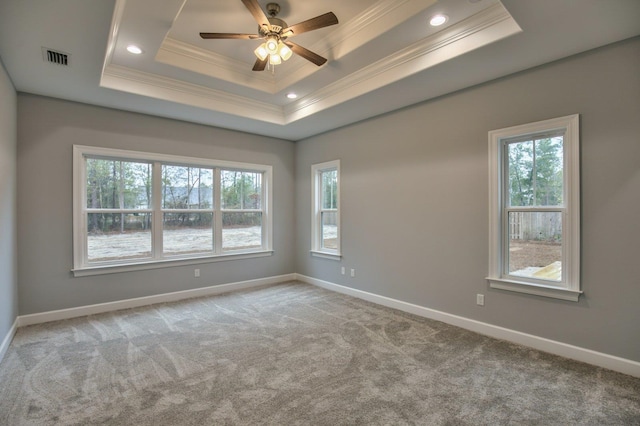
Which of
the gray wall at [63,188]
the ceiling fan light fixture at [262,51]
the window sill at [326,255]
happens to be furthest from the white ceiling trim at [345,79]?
the window sill at [326,255]

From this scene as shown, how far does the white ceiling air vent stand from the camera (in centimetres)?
278

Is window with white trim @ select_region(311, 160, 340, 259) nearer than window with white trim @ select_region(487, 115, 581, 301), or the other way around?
window with white trim @ select_region(487, 115, 581, 301)

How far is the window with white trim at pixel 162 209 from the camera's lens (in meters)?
4.19

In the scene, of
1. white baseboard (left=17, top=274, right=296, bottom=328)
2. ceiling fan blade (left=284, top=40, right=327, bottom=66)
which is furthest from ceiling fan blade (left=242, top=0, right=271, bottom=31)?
white baseboard (left=17, top=274, right=296, bottom=328)

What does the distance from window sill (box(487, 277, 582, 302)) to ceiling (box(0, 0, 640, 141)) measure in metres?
2.14

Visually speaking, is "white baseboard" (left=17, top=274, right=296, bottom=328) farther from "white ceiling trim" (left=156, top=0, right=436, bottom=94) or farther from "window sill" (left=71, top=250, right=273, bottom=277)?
"white ceiling trim" (left=156, top=0, right=436, bottom=94)

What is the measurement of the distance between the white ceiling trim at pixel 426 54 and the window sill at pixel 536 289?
2.29 m

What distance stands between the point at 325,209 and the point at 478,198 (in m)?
2.73

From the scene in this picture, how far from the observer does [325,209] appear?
565cm

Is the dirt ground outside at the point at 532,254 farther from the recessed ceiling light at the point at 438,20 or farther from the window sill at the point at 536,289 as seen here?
the recessed ceiling light at the point at 438,20

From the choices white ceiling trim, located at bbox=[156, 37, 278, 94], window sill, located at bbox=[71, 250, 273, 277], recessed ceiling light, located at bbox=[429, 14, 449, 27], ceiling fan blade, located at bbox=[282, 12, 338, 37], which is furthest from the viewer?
window sill, located at bbox=[71, 250, 273, 277]

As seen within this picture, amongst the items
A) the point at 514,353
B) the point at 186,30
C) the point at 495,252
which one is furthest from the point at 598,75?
the point at 186,30

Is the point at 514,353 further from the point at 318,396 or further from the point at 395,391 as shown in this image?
the point at 318,396

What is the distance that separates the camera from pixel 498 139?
3320 millimetres
